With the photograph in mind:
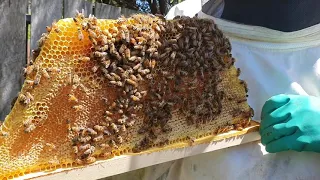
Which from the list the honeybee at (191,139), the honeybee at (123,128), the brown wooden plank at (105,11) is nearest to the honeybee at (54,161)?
the honeybee at (123,128)

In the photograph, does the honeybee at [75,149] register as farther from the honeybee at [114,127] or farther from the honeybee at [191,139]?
the honeybee at [191,139]

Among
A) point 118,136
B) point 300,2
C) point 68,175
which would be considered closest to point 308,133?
point 300,2

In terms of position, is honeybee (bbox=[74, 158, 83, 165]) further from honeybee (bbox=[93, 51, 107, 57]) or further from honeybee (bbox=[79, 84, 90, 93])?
honeybee (bbox=[93, 51, 107, 57])

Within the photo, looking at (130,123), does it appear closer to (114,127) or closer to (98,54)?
(114,127)

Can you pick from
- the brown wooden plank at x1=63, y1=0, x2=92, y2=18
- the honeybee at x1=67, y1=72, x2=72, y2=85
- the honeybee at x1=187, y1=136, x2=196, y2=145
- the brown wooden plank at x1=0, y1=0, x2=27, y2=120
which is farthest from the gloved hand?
the brown wooden plank at x1=63, y1=0, x2=92, y2=18

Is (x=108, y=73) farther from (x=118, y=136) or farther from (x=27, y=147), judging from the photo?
(x=27, y=147)

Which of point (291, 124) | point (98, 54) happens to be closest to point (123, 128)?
point (98, 54)
